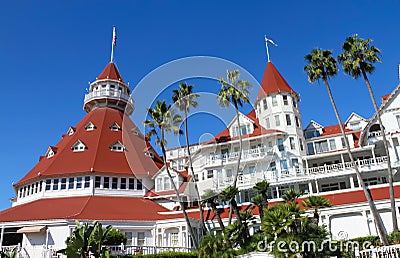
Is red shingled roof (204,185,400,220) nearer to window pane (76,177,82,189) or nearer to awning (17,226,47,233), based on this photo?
window pane (76,177,82,189)

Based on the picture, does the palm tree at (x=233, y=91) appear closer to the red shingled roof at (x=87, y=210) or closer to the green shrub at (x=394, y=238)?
the red shingled roof at (x=87, y=210)

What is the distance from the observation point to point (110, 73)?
167 feet

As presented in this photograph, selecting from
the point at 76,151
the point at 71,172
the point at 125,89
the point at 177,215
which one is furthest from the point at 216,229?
the point at 125,89

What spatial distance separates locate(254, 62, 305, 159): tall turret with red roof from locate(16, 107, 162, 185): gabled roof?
15498mm

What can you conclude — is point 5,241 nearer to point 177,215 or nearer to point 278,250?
point 177,215

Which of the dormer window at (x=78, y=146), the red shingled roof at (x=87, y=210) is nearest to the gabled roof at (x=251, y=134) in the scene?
the red shingled roof at (x=87, y=210)

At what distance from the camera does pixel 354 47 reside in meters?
30.8

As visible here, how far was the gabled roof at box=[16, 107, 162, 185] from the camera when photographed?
3544cm

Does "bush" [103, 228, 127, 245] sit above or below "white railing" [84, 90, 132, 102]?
below

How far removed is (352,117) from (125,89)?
34.0m

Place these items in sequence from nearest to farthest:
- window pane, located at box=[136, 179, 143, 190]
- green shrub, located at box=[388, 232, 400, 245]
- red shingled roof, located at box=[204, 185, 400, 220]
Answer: green shrub, located at box=[388, 232, 400, 245] < red shingled roof, located at box=[204, 185, 400, 220] < window pane, located at box=[136, 179, 143, 190]

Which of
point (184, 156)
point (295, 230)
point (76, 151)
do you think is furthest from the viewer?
point (184, 156)

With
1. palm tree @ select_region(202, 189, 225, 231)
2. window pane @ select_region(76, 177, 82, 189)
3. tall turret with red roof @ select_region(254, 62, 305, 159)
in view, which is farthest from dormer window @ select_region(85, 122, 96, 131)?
tall turret with red roof @ select_region(254, 62, 305, 159)

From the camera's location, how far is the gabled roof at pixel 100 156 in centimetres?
3544
